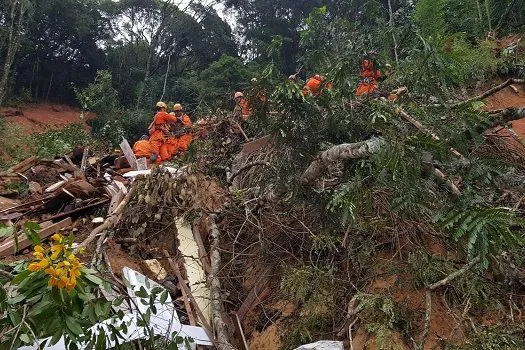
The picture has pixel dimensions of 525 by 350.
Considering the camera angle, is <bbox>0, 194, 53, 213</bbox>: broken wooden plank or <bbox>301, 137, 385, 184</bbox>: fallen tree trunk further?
<bbox>0, 194, 53, 213</bbox>: broken wooden plank

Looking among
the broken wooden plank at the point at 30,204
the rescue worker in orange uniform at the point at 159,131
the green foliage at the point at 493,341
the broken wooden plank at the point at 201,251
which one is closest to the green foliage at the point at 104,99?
the rescue worker in orange uniform at the point at 159,131

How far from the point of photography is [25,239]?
4184 millimetres

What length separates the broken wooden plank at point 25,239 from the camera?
4.02m

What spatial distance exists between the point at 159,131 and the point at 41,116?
17.5 metres

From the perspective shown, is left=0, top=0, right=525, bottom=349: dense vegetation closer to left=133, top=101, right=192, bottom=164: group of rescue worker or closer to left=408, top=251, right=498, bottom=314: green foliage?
left=408, top=251, right=498, bottom=314: green foliage

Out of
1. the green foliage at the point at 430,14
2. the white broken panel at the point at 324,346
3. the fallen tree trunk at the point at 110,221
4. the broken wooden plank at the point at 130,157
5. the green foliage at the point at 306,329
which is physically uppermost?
the green foliage at the point at 430,14

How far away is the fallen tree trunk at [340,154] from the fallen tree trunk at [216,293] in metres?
1.07

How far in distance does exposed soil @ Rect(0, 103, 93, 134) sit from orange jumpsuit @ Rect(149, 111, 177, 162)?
13.4m

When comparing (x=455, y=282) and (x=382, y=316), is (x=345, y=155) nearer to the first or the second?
(x=382, y=316)

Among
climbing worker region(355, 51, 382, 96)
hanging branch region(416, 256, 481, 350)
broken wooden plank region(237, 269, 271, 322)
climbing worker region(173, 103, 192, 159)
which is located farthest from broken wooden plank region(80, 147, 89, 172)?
hanging branch region(416, 256, 481, 350)

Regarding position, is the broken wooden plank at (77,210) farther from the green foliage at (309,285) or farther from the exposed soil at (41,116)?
the exposed soil at (41,116)

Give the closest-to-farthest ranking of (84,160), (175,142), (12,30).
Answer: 1. (84,160)
2. (175,142)
3. (12,30)

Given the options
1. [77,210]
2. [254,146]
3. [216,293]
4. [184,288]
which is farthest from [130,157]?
[216,293]

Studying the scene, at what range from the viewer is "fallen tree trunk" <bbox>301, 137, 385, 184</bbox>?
7.86ft
